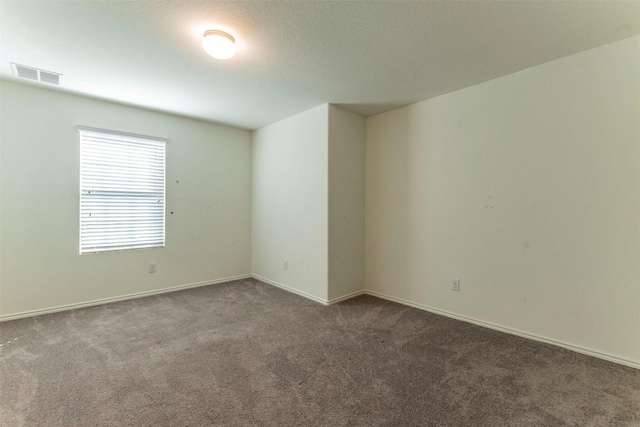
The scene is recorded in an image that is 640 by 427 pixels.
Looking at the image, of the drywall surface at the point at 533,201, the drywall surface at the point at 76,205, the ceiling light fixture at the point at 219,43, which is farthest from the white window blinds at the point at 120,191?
the drywall surface at the point at 533,201

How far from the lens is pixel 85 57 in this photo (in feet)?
7.66

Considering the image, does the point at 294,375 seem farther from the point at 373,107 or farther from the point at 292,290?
the point at 373,107

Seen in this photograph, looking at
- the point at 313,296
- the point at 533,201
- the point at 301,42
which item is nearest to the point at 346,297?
the point at 313,296

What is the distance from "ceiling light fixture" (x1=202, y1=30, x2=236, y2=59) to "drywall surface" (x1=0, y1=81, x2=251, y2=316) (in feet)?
7.26

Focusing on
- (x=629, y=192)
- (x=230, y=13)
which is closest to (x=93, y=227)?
(x=230, y=13)

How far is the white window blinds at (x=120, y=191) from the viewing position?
10.7 feet

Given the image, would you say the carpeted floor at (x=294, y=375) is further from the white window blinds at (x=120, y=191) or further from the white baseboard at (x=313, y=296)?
the white window blinds at (x=120, y=191)

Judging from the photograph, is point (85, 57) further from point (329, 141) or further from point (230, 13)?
point (329, 141)

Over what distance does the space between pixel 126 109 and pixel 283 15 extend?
8.97ft

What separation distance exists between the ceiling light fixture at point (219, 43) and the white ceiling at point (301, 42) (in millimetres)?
57

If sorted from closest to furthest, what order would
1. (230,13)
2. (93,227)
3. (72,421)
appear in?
1. (72,421)
2. (230,13)
3. (93,227)

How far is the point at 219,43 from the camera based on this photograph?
77.0 inches

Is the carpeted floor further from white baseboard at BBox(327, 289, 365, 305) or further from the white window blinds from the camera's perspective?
the white window blinds

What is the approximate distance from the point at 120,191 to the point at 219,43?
8.20ft
